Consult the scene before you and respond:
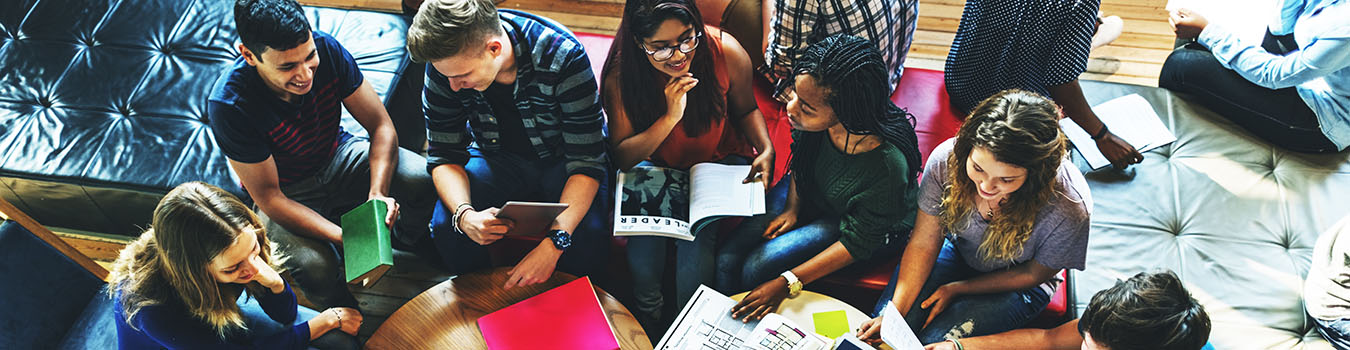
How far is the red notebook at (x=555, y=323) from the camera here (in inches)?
76.3

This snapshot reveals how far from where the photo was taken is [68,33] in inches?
113

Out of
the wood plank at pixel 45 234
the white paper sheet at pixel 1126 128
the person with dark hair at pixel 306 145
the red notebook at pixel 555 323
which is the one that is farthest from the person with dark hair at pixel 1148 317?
the wood plank at pixel 45 234

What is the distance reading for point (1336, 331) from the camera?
2.02 m

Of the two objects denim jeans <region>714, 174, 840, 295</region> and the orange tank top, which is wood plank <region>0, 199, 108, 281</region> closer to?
the orange tank top

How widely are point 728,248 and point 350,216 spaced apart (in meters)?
1.02

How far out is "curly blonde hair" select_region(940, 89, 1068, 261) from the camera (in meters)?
1.74

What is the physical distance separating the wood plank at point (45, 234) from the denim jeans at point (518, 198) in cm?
93

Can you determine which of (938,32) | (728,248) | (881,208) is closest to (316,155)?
(728,248)

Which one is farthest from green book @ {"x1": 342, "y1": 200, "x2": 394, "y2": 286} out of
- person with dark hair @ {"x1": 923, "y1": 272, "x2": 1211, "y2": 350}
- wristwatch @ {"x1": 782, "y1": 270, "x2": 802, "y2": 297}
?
person with dark hair @ {"x1": 923, "y1": 272, "x2": 1211, "y2": 350}

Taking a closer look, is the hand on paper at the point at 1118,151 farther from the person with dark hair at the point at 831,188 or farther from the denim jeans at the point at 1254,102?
the person with dark hair at the point at 831,188

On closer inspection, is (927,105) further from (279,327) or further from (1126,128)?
(279,327)

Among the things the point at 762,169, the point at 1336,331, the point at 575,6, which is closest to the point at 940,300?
the point at 762,169

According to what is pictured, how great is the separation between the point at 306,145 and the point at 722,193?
1.18 m

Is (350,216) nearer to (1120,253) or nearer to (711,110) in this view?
(711,110)
